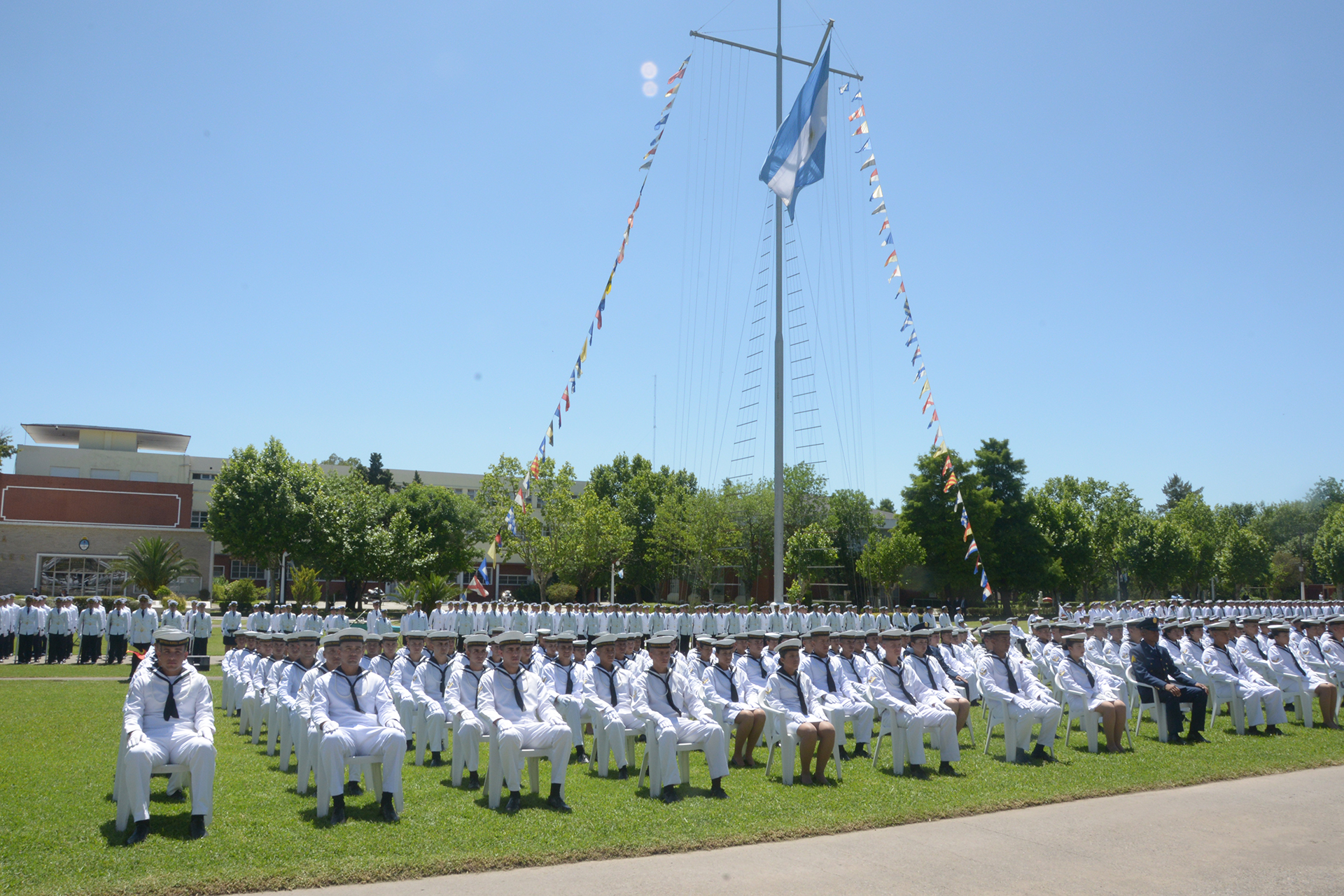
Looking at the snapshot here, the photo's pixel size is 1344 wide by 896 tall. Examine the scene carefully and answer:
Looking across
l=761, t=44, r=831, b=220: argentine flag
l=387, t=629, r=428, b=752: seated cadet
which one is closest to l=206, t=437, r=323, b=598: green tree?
l=761, t=44, r=831, b=220: argentine flag

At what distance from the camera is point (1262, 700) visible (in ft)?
41.6

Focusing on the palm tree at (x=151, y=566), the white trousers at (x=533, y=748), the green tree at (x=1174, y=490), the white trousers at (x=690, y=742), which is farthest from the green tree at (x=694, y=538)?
the green tree at (x=1174, y=490)

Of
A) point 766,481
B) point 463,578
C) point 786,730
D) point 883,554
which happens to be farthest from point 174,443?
point 786,730

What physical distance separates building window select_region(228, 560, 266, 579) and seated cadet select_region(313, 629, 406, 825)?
5636 cm

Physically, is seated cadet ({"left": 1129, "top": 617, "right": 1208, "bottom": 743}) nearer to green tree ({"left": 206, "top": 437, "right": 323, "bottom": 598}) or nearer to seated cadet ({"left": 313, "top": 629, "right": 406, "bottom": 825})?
seated cadet ({"left": 313, "top": 629, "right": 406, "bottom": 825})

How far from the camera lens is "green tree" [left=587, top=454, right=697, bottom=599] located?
200 feet

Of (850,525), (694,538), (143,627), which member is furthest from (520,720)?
(850,525)

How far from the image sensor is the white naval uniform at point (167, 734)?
22.5 feet

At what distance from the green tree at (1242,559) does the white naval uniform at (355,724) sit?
2691 inches

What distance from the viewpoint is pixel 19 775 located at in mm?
9195

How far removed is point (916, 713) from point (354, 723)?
5826mm

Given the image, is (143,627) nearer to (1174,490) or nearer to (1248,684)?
(1248,684)

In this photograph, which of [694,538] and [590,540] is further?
[694,538]

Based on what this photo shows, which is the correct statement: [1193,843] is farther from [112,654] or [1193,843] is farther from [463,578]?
[463,578]
